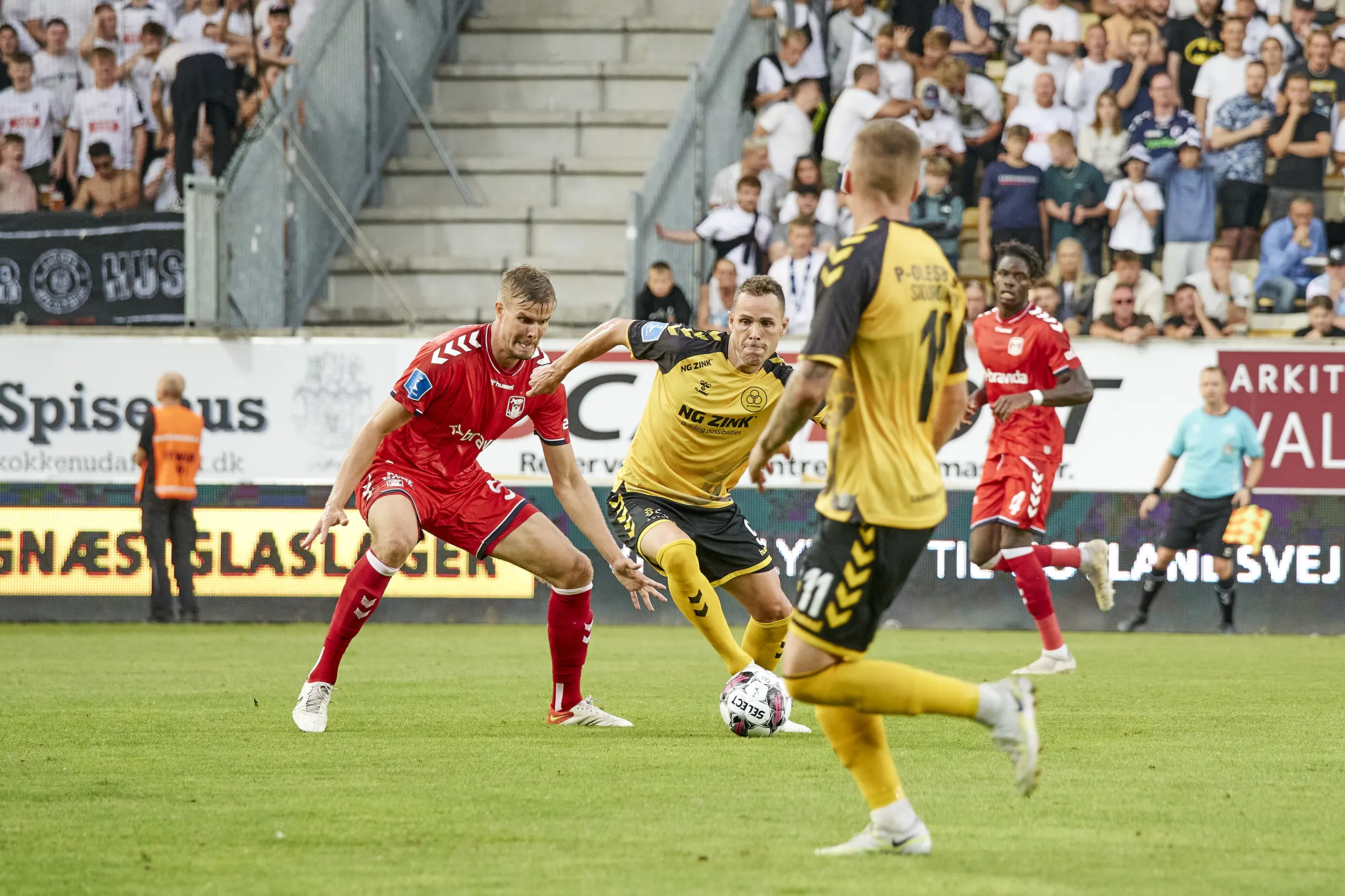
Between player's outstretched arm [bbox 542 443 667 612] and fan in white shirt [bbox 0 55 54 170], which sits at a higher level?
fan in white shirt [bbox 0 55 54 170]

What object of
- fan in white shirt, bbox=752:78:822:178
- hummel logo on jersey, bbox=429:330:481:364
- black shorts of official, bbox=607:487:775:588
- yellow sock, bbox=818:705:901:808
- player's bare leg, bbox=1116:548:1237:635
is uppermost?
fan in white shirt, bbox=752:78:822:178

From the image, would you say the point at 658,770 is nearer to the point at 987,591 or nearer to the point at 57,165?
the point at 987,591

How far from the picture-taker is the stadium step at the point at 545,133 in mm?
20312

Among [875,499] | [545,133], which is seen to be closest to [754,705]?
[875,499]

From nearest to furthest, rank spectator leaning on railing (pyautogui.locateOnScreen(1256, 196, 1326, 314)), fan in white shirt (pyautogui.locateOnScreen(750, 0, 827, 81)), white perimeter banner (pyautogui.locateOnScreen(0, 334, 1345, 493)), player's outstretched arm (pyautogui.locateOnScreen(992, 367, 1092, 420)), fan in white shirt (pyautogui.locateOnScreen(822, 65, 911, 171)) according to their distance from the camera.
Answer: player's outstretched arm (pyautogui.locateOnScreen(992, 367, 1092, 420)) → white perimeter banner (pyautogui.locateOnScreen(0, 334, 1345, 493)) → spectator leaning on railing (pyautogui.locateOnScreen(1256, 196, 1326, 314)) → fan in white shirt (pyautogui.locateOnScreen(822, 65, 911, 171)) → fan in white shirt (pyautogui.locateOnScreen(750, 0, 827, 81))

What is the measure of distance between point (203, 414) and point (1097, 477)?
27.6 feet

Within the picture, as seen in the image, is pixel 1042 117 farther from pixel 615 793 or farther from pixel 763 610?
pixel 615 793

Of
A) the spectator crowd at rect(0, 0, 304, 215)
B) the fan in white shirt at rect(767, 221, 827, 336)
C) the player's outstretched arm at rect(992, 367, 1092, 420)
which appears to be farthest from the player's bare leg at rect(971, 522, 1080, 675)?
the spectator crowd at rect(0, 0, 304, 215)

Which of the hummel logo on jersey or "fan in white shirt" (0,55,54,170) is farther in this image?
"fan in white shirt" (0,55,54,170)

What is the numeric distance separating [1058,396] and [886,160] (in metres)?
5.96

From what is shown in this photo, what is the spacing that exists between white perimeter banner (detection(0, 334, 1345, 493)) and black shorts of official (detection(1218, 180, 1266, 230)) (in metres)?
1.91

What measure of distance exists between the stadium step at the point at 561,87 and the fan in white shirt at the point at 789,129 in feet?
10.9

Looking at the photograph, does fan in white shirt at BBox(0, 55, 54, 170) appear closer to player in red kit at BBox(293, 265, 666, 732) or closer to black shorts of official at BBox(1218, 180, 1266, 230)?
player in red kit at BBox(293, 265, 666, 732)

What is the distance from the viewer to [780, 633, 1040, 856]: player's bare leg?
492 centimetres
